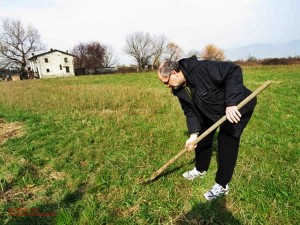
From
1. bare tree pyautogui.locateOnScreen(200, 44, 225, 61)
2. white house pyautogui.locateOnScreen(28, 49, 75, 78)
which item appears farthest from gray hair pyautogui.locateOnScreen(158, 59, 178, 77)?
bare tree pyautogui.locateOnScreen(200, 44, 225, 61)

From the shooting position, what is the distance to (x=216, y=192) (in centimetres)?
316

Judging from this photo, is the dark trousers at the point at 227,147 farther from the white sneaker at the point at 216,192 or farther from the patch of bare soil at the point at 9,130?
the patch of bare soil at the point at 9,130

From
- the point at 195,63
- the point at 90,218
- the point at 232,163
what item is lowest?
the point at 90,218

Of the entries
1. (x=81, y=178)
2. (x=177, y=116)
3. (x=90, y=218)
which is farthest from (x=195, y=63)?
(x=177, y=116)

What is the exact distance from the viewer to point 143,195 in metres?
3.31

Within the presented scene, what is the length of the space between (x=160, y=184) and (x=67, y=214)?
133 centimetres

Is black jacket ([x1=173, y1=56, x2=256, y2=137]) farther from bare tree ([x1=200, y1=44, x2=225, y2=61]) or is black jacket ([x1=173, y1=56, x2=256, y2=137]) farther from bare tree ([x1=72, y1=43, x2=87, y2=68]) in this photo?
bare tree ([x1=200, y1=44, x2=225, y2=61])

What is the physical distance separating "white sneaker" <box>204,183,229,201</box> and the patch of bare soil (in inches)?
186

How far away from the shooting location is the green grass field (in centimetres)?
295

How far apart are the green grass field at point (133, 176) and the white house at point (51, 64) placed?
5159cm

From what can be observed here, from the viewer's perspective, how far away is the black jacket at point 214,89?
2596 mm

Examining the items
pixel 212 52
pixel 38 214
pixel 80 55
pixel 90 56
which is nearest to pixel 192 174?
pixel 38 214

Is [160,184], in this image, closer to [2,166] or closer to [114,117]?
[2,166]

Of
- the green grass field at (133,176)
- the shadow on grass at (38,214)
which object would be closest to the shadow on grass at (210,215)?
the green grass field at (133,176)
